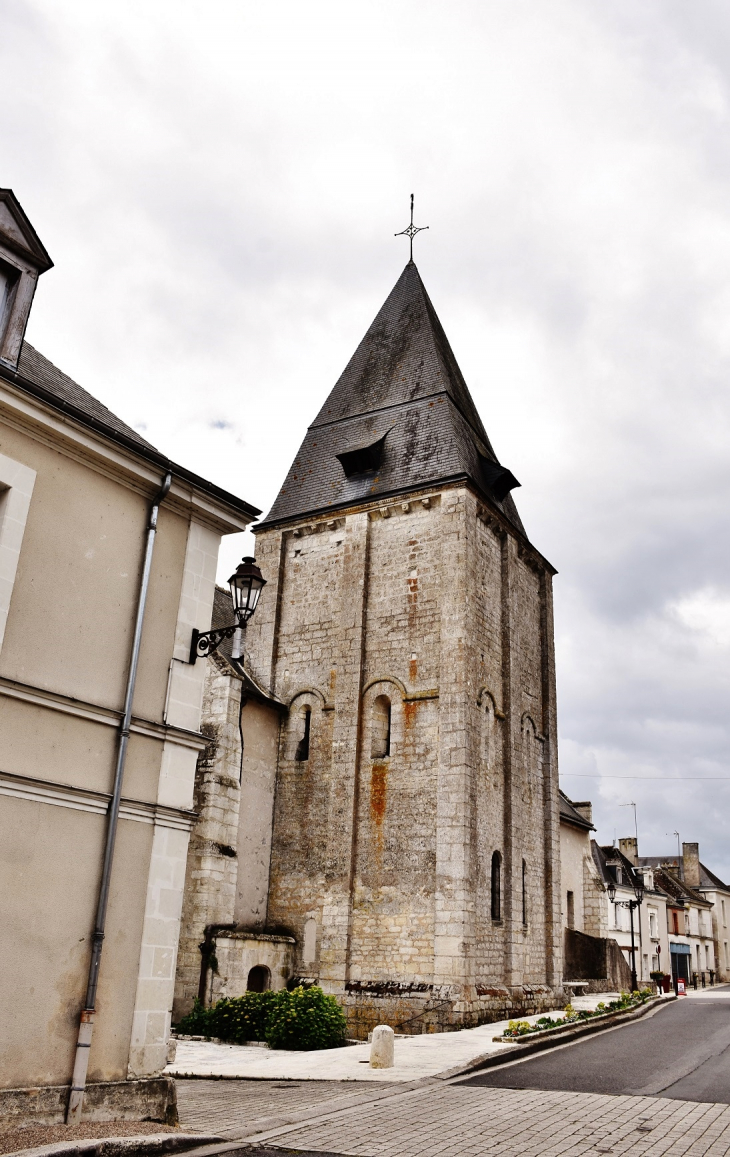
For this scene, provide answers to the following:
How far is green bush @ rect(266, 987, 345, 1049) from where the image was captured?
42.8 feet

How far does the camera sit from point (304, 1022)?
13.1 meters

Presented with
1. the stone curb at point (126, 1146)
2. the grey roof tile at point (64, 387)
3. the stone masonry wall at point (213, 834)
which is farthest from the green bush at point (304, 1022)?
the grey roof tile at point (64, 387)

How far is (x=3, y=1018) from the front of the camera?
6.46 meters

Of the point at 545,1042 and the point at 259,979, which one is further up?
the point at 259,979

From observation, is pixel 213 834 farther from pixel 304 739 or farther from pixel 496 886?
pixel 496 886

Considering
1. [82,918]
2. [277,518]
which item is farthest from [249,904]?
[82,918]

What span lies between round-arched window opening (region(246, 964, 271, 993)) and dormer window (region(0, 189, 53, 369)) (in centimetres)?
1270

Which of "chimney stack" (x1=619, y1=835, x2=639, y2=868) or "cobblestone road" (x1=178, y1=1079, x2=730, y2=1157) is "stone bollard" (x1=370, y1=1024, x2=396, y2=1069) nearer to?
"cobblestone road" (x1=178, y1=1079, x2=730, y2=1157)

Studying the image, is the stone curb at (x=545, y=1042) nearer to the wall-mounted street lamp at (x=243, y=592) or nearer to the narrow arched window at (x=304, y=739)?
the wall-mounted street lamp at (x=243, y=592)

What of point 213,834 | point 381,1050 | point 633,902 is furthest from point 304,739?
point 633,902

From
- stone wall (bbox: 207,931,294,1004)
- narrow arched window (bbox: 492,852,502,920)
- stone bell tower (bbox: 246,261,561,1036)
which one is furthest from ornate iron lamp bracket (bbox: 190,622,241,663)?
narrow arched window (bbox: 492,852,502,920)

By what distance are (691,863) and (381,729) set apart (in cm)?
4626

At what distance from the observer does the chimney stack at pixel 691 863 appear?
55.6m

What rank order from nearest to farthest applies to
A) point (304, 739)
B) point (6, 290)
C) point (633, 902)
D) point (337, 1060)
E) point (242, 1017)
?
point (6, 290) < point (337, 1060) < point (242, 1017) < point (304, 739) < point (633, 902)
